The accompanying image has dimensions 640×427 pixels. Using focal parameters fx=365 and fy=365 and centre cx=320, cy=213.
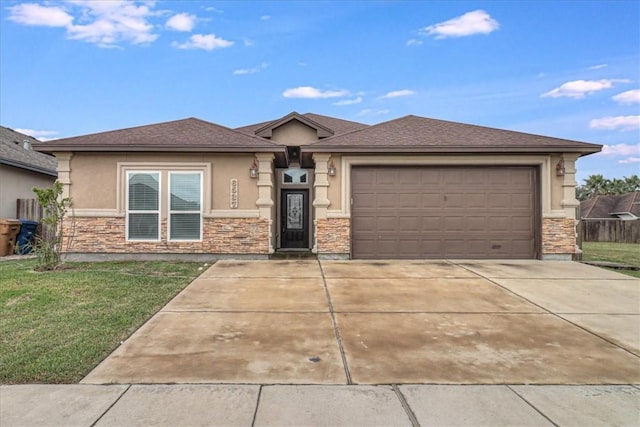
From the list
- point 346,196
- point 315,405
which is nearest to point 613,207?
point 346,196

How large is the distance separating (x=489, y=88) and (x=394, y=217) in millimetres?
12006

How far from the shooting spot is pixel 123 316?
4758mm

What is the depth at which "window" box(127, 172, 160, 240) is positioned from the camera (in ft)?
32.3

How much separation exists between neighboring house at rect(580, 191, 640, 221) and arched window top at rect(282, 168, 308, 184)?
95.2ft

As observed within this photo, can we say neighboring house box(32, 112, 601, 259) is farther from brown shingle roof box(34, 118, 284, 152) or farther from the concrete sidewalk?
the concrete sidewalk

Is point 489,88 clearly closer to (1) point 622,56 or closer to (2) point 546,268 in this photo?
(1) point 622,56

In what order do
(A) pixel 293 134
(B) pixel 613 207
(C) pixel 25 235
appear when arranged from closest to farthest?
(C) pixel 25 235, (A) pixel 293 134, (B) pixel 613 207

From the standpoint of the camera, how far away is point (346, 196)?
10.0m

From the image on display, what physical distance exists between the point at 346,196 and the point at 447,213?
9.25 feet

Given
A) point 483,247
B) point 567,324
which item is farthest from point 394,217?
point 567,324

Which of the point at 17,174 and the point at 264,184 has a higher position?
the point at 17,174

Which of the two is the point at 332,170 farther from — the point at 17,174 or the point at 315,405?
the point at 17,174

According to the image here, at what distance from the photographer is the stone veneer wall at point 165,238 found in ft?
32.1

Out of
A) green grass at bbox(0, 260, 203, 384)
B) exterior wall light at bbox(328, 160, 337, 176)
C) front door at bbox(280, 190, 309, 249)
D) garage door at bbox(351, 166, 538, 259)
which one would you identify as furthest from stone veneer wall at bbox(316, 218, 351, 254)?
green grass at bbox(0, 260, 203, 384)
